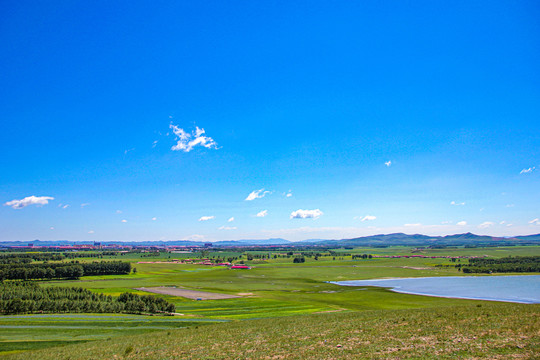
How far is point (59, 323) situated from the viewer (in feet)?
164

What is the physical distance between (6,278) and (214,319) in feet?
430

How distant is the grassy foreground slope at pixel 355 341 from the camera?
73.1 feet

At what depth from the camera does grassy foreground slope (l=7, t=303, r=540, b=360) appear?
2228 cm

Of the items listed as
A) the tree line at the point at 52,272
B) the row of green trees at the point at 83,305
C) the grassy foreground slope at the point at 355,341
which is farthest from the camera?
the tree line at the point at 52,272

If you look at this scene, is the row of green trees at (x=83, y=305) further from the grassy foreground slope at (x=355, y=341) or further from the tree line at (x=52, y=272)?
the tree line at (x=52, y=272)

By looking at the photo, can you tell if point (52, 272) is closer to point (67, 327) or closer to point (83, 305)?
point (83, 305)

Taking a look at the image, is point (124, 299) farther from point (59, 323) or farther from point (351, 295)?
point (351, 295)

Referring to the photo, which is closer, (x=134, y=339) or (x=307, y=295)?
(x=134, y=339)

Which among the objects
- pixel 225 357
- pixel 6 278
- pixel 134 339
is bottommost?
pixel 6 278

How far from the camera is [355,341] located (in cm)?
2656

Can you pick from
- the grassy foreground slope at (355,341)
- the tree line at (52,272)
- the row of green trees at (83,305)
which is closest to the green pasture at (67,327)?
the row of green trees at (83,305)

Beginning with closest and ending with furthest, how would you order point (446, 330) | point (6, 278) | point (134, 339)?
point (446, 330), point (134, 339), point (6, 278)

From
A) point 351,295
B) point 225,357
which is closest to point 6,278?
point 351,295

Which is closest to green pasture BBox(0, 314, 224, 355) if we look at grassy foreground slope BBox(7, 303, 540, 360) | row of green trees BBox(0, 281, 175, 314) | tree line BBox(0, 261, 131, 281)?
row of green trees BBox(0, 281, 175, 314)
